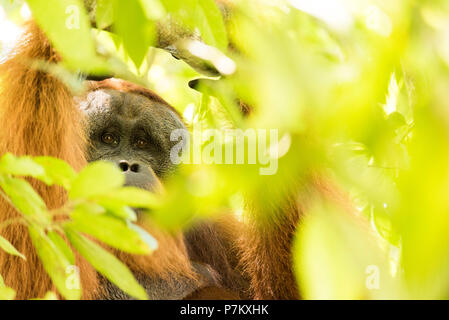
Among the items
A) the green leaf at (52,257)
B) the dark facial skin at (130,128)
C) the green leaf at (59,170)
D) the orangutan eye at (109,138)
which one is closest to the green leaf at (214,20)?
the green leaf at (59,170)

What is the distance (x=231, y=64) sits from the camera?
1.13m

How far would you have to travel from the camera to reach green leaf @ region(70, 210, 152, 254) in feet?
2.80

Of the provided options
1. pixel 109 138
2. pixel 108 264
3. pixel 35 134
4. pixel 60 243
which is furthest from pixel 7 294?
pixel 109 138

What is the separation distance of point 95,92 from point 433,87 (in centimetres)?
215

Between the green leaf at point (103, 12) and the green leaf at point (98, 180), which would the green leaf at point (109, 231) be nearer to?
the green leaf at point (98, 180)

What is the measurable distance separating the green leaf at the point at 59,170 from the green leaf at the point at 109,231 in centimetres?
8

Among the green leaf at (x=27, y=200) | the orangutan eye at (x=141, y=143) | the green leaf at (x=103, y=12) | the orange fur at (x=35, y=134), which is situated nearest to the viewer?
the green leaf at (x=27, y=200)

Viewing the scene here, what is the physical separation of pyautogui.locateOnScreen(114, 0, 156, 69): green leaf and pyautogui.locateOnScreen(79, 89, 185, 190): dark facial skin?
166 centimetres

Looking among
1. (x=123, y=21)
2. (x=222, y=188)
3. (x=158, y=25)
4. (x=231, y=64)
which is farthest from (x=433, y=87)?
(x=158, y=25)

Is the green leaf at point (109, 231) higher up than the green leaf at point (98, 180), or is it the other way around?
the green leaf at point (98, 180)

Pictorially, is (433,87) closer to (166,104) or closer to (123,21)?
(123,21)

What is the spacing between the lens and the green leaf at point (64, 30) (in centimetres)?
76

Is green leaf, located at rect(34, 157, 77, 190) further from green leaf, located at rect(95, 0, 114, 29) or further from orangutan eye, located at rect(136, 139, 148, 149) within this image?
orangutan eye, located at rect(136, 139, 148, 149)

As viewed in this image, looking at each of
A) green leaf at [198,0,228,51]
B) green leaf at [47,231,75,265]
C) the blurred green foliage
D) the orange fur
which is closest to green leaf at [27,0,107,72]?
the blurred green foliage
